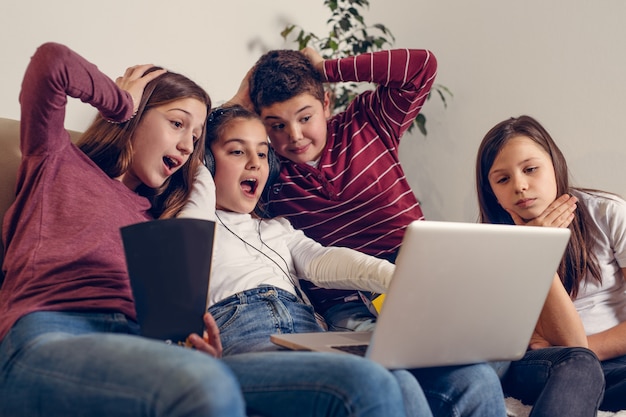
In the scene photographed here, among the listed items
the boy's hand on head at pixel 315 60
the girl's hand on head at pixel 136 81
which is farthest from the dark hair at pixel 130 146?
the boy's hand on head at pixel 315 60

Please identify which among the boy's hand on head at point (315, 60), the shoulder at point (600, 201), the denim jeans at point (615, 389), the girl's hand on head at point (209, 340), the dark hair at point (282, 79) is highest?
the boy's hand on head at point (315, 60)

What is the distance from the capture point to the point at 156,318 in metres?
1.04

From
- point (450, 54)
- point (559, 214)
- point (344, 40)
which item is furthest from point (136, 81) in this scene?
point (450, 54)

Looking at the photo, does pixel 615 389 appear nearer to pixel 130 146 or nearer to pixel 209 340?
pixel 209 340

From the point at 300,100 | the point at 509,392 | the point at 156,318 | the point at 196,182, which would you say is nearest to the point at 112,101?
the point at 196,182

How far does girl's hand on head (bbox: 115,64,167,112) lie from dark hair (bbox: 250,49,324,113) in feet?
1.17

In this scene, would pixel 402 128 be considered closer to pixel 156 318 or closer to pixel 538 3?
pixel 538 3

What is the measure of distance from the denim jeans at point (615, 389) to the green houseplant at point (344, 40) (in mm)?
→ 1377

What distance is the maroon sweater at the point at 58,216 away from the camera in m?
1.15

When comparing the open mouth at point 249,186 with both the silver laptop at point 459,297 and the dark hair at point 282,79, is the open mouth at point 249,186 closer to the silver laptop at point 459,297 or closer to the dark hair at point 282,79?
the dark hair at point 282,79

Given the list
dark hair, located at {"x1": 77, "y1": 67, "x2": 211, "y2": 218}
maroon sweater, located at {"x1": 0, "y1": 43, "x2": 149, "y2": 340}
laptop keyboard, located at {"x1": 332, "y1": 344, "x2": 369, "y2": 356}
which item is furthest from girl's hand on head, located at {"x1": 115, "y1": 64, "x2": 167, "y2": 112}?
laptop keyboard, located at {"x1": 332, "y1": 344, "x2": 369, "y2": 356}

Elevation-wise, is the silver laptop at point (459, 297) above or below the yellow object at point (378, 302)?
above

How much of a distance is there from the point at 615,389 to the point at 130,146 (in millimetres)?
1172

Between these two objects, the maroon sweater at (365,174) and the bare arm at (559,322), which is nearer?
the bare arm at (559,322)
